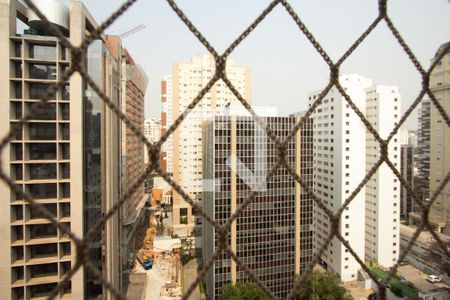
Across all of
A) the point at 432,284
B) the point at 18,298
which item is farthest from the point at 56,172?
the point at 432,284

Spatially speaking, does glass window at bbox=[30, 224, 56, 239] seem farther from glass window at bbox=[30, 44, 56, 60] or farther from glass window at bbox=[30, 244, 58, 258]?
glass window at bbox=[30, 44, 56, 60]

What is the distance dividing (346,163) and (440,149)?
3.27 metres

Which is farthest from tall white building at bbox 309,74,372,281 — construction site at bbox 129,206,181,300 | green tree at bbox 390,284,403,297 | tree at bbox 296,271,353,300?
construction site at bbox 129,206,181,300

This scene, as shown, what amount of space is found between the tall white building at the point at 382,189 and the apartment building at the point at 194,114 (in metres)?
4.09

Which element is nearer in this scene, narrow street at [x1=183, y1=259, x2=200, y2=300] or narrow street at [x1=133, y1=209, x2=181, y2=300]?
narrow street at [x1=133, y1=209, x2=181, y2=300]

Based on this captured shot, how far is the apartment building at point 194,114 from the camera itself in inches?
346

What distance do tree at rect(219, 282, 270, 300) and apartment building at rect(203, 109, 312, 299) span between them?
0.38 m

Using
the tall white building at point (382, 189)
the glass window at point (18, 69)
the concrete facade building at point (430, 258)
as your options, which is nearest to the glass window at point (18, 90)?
the glass window at point (18, 69)

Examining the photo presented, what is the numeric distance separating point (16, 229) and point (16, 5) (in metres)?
2.71

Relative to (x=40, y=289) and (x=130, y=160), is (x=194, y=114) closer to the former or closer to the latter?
(x=130, y=160)

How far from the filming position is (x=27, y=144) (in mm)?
3146

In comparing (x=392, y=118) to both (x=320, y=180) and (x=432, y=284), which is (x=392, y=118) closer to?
(x=320, y=180)

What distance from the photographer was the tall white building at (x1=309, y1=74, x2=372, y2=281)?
250 inches

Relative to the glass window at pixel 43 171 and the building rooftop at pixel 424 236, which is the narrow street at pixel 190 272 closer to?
the glass window at pixel 43 171
